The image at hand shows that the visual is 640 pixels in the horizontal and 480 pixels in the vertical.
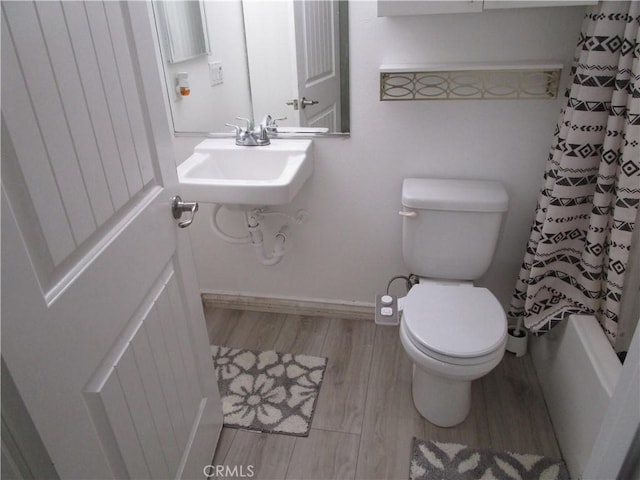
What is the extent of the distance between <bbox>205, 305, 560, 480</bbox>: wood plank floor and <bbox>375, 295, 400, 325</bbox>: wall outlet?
0.26m

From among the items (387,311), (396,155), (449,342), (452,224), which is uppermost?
(396,155)

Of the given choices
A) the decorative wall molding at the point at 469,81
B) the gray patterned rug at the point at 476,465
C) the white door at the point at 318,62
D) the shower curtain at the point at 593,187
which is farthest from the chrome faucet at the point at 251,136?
the gray patterned rug at the point at 476,465

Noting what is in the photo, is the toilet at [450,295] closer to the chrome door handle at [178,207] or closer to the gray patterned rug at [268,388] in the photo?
the gray patterned rug at [268,388]

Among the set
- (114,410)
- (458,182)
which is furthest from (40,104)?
(458,182)

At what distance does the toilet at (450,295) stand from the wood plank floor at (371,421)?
0.11m

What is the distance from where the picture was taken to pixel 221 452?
1.62 meters

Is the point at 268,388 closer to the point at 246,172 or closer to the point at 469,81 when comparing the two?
the point at 246,172

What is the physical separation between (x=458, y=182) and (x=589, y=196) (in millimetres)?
454

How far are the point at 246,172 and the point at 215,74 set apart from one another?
45 cm

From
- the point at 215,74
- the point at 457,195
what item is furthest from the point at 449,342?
the point at 215,74

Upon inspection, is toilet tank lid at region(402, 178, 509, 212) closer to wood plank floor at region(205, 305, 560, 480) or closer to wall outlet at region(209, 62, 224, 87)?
wood plank floor at region(205, 305, 560, 480)

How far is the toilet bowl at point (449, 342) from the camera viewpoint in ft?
4.75

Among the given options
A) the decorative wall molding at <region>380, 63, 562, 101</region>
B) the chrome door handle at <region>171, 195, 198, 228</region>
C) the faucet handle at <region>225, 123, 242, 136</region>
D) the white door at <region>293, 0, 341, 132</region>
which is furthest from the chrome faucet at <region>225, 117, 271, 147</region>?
the chrome door handle at <region>171, 195, 198, 228</region>

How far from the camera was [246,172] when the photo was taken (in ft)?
6.30
